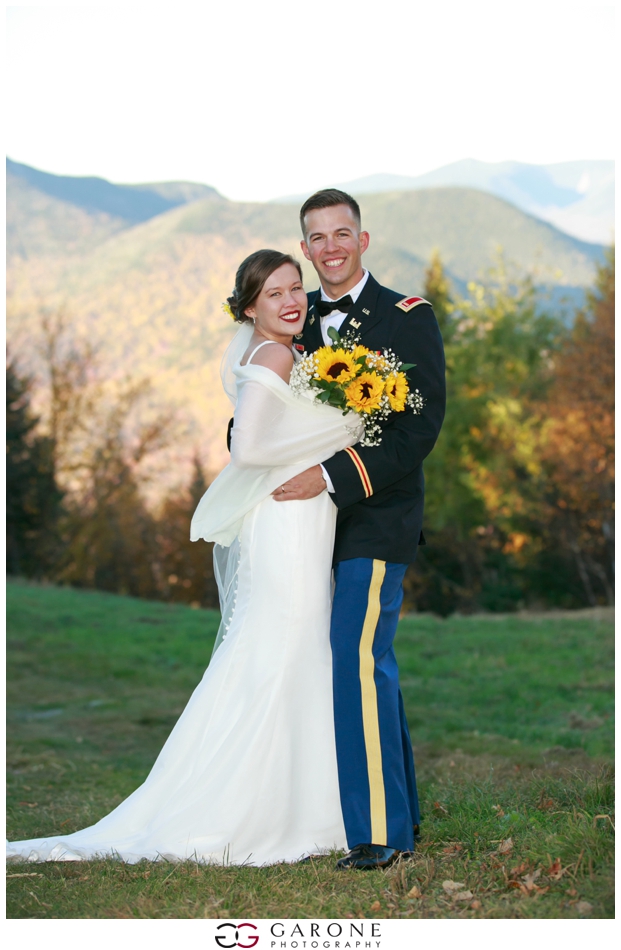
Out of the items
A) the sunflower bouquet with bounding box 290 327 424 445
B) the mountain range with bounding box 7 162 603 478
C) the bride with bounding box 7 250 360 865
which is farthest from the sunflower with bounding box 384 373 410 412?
the mountain range with bounding box 7 162 603 478

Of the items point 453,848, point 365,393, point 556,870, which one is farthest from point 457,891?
point 365,393

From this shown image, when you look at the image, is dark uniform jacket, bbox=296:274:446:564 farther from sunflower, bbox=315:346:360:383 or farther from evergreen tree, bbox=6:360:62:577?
evergreen tree, bbox=6:360:62:577

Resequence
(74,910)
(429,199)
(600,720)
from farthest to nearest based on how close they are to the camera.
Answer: (429,199), (600,720), (74,910)

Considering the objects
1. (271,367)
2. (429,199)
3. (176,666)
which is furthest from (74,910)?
(429,199)

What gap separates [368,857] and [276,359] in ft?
7.11

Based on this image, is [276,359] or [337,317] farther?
[337,317]

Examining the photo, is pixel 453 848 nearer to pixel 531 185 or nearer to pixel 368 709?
pixel 368 709

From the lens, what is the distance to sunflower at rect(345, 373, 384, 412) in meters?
3.99

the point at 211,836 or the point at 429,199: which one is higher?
the point at 429,199

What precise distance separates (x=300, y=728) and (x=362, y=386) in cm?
153

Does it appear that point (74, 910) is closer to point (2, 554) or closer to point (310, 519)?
point (2, 554)

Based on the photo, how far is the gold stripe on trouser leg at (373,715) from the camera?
3914 mm

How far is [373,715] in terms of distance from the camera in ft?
13.1

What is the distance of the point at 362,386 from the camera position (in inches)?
158
